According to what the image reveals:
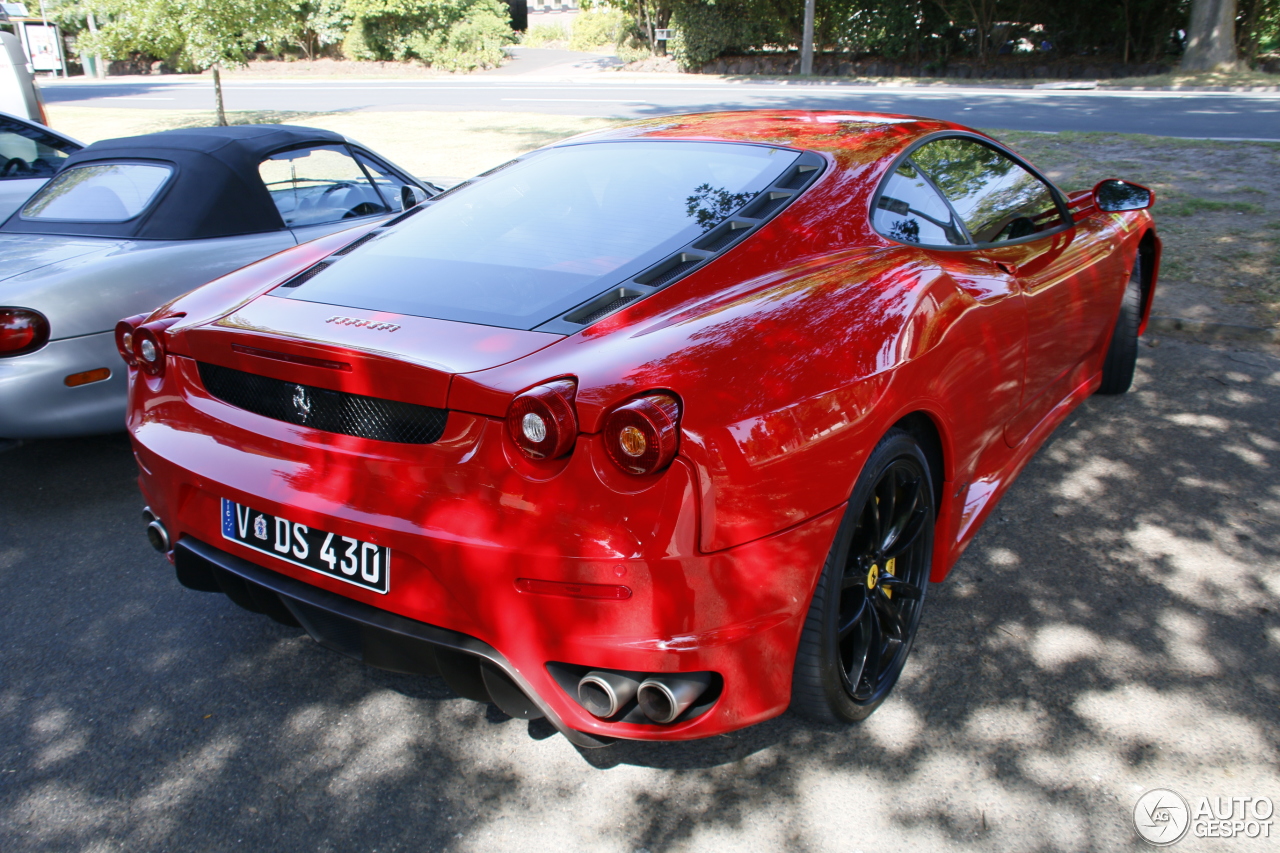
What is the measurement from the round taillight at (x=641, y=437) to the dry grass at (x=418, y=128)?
928 centimetres

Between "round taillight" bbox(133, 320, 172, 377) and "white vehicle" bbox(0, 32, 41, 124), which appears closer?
"round taillight" bbox(133, 320, 172, 377)

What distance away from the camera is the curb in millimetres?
5176

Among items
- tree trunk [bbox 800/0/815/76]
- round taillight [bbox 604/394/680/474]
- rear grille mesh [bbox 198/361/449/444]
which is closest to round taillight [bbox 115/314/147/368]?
rear grille mesh [bbox 198/361/449/444]

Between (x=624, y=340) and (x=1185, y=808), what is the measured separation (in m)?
1.61

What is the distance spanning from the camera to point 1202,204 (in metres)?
7.44

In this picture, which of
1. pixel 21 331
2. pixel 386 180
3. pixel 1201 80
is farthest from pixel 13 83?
pixel 1201 80

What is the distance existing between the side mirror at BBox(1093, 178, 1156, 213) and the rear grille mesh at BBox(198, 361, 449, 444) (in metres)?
3.01

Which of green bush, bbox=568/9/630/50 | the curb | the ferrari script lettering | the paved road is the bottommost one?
the curb

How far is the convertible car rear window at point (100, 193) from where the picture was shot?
14.0ft

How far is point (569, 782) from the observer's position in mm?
2205

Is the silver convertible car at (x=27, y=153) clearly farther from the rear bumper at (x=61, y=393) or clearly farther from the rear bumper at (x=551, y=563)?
the rear bumper at (x=551, y=563)

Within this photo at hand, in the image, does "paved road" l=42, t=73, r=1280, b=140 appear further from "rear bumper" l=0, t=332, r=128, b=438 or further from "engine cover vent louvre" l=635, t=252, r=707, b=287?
"rear bumper" l=0, t=332, r=128, b=438

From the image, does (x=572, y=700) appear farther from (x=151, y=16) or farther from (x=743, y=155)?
(x=151, y=16)

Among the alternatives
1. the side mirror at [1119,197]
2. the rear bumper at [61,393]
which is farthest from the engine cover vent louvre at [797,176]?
the rear bumper at [61,393]
